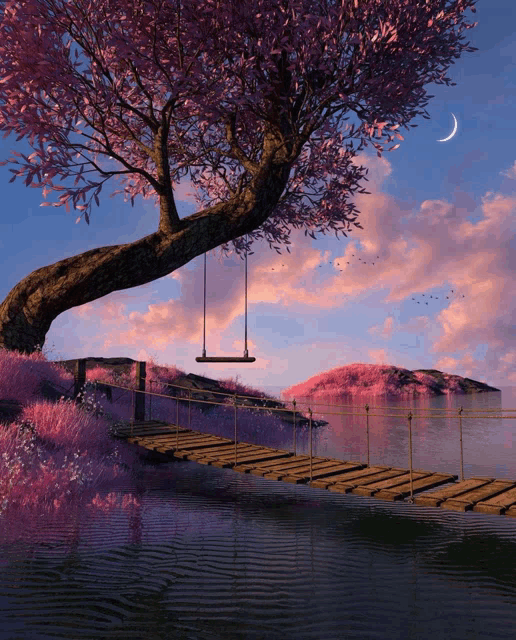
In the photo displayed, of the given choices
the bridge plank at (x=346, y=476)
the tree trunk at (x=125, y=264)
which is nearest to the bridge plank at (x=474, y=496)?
the bridge plank at (x=346, y=476)

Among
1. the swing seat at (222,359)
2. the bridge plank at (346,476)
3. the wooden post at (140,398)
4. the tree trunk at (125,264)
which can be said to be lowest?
the bridge plank at (346,476)

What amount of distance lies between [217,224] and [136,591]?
31.6 feet

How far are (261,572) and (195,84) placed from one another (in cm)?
984

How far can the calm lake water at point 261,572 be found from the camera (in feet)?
16.1

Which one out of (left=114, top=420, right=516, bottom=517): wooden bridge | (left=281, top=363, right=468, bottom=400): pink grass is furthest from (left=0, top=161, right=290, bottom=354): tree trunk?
(left=281, top=363, right=468, bottom=400): pink grass

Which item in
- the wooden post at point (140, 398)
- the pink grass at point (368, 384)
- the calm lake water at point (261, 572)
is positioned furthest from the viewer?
the pink grass at point (368, 384)

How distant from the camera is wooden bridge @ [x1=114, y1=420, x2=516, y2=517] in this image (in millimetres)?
7707

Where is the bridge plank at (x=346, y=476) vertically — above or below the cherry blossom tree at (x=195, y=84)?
below

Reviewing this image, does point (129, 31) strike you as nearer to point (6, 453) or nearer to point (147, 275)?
point (147, 275)

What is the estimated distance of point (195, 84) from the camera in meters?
12.5

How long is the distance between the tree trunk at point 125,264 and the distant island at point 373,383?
22.0 meters

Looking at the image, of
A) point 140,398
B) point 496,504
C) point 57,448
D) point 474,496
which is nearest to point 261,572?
point 496,504

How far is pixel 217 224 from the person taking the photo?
14.0m

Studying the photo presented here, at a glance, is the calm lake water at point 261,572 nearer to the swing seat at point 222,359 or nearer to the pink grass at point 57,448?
the pink grass at point 57,448
